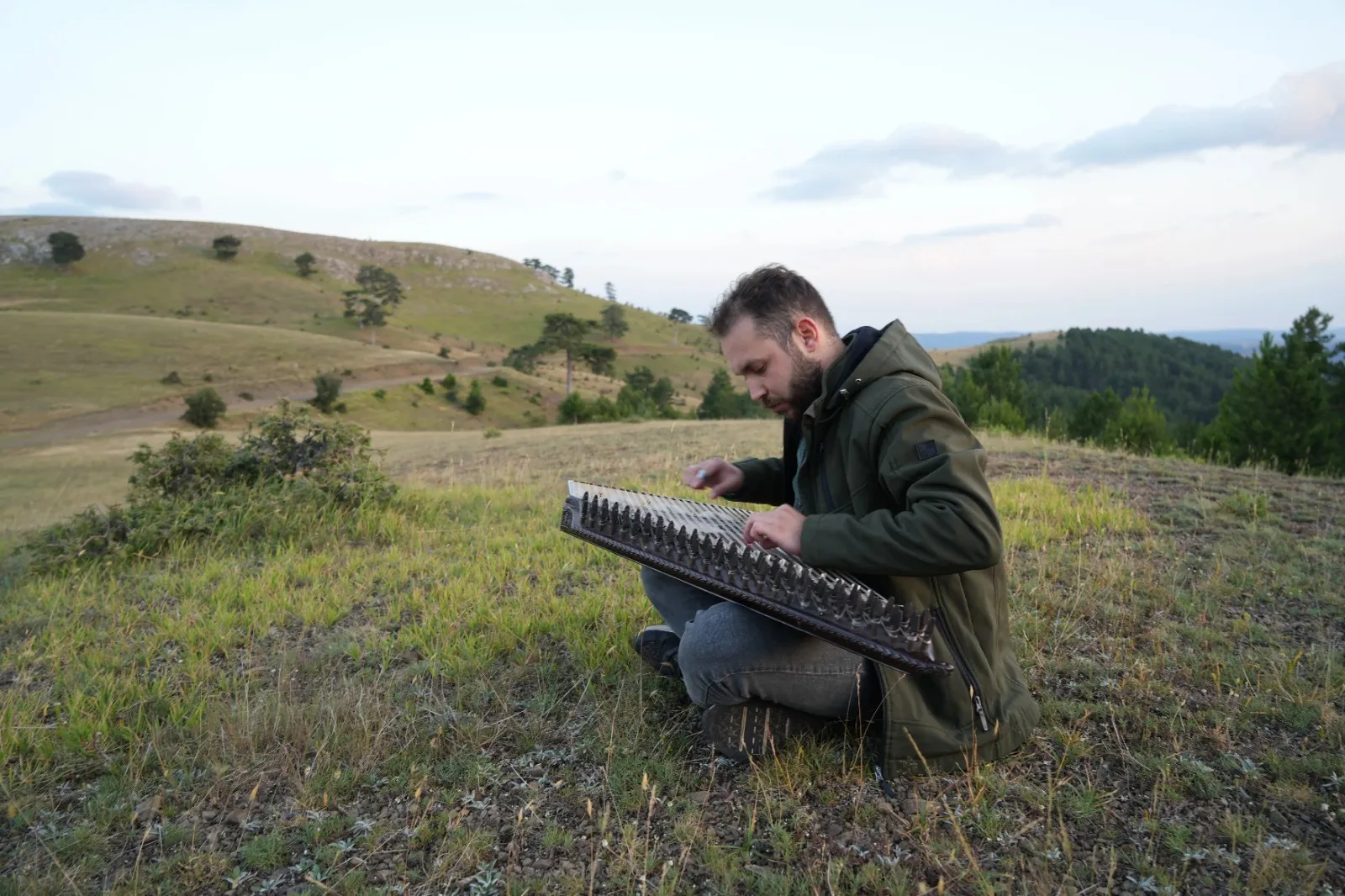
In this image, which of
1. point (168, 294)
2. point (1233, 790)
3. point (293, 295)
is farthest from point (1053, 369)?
point (1233, 790)

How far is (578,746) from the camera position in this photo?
343 cm

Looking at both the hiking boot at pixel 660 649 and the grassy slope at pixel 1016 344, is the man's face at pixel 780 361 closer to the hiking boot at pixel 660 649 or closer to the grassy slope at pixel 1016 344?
the hiking boot at pixel 660 649

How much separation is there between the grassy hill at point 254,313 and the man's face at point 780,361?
44.4 meters

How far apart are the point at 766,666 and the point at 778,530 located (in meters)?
0.54

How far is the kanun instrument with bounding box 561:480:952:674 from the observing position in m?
2.27

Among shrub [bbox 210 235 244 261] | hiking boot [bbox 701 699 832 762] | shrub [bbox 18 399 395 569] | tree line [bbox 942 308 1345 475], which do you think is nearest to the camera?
hiking boot [bbox 701 699 832 762]

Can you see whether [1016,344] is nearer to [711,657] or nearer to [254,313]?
[254,313]

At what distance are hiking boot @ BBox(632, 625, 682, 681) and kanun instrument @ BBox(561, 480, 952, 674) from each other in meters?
1.05

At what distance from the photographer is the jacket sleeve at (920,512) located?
2479mm

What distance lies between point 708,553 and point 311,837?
70.8 inches

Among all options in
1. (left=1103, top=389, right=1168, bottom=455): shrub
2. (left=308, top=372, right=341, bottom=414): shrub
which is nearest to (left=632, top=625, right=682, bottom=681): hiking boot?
(left=1103, top=389, right=1168, bottom=455): shrub

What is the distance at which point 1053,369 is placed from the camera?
415ft

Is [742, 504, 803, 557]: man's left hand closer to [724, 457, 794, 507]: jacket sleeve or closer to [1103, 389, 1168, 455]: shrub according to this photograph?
[724, 457, 794, 507]: jacket sleeve

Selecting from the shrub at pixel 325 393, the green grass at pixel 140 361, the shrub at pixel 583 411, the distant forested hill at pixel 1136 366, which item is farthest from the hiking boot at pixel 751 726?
the distant forested hill at pixel 1136 366
